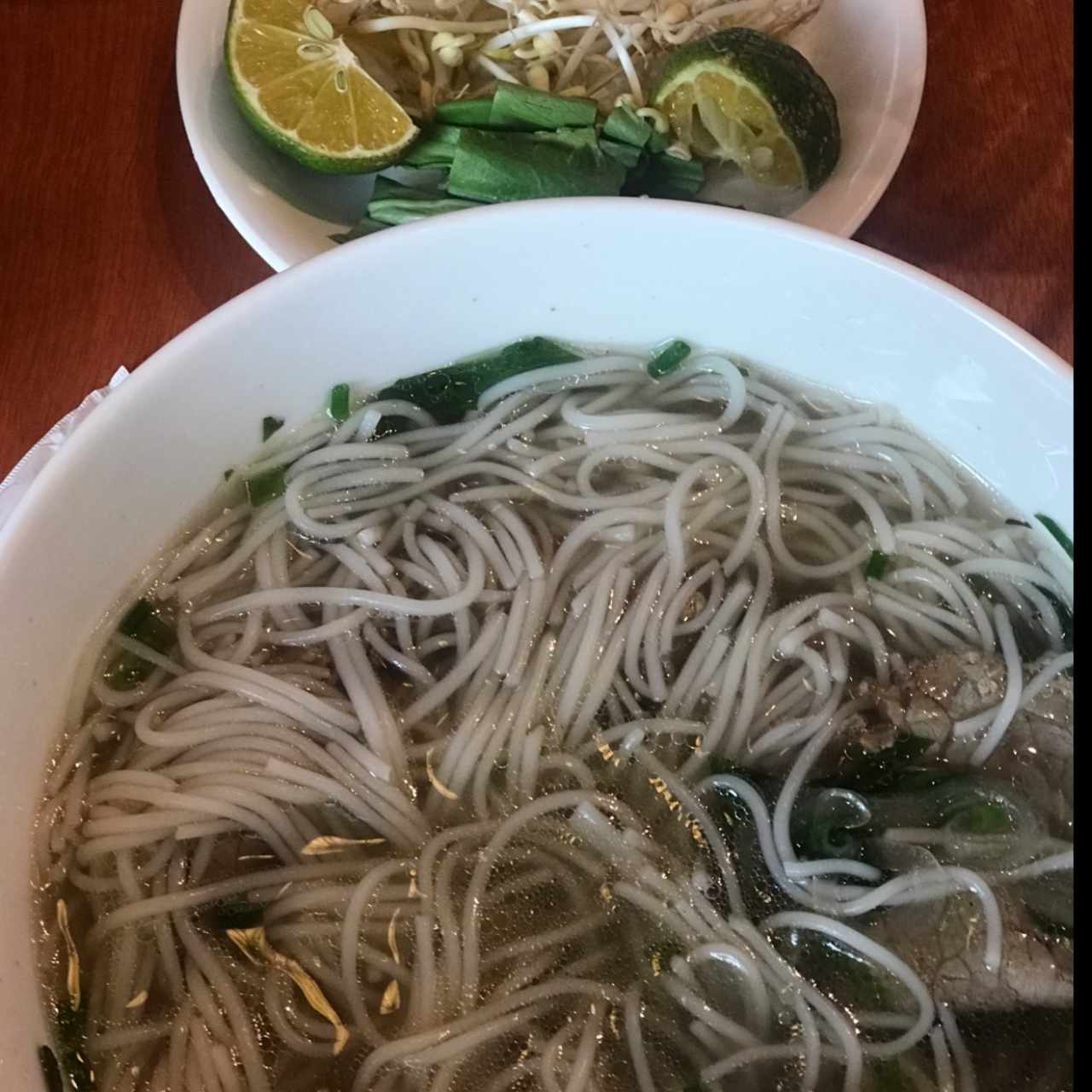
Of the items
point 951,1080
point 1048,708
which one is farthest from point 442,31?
point 951,1080

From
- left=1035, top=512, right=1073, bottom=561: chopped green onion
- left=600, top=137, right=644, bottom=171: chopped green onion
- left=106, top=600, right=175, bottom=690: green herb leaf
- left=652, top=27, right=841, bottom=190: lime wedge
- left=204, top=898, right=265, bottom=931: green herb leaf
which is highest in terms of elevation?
left=652, top=27, right=841, bottom=190: lime wedge

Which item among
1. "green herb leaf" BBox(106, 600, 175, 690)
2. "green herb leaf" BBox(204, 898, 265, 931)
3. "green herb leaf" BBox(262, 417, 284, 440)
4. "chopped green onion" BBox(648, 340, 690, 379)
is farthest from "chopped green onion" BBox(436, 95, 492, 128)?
"green herb leaf" BBox(204, 898, 265, 931)

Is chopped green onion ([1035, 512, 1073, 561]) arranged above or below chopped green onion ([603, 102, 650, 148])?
below

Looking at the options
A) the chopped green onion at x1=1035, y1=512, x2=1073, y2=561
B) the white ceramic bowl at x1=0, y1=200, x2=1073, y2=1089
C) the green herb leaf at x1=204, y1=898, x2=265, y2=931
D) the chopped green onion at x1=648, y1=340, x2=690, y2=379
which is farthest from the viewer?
the chopped green onion at x1=648, y1=340, x2=690, y2=379

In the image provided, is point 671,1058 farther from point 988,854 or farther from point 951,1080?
point 988,854

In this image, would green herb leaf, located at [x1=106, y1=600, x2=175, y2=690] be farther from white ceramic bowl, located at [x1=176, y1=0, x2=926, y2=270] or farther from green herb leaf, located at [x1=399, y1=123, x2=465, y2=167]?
green herb leaf, located at [x1=399, y1=123, x2=465, y2=167]

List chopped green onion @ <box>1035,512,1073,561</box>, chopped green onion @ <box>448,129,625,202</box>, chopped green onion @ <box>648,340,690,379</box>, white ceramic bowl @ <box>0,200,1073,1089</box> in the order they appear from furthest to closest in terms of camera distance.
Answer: chopped green onion @ <box>448,129,625,202</box>
chopped green onion @ <box>648,340,690,379</box>
chopped green onion @ <box>1035,512,1073,561</box>
white ceramic bowl @ <box>0,200,1073,1089</box>
